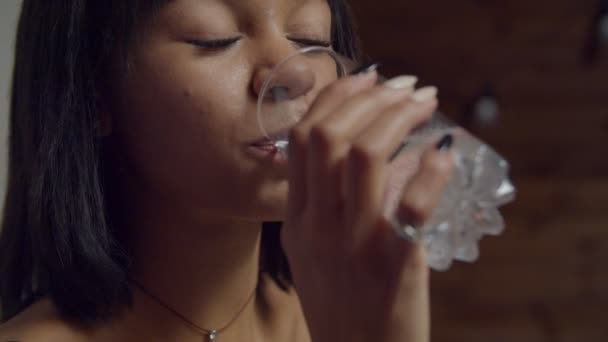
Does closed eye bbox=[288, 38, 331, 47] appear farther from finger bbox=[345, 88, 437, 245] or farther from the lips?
finger bbox=[345, 88, 437, 245]

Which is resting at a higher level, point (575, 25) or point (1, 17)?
point (1, 17)

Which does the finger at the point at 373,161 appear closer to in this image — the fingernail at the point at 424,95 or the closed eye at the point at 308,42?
the fingernail at the point at 424,95

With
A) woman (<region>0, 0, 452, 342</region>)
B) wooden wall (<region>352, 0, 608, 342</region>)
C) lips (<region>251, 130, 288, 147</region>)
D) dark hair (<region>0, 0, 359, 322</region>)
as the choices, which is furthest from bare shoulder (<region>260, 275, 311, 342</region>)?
wooden wall (<region>352, 0, 608, 342</region>)

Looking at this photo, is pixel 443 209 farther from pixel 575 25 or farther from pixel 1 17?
pixel 575 25

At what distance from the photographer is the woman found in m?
0.42

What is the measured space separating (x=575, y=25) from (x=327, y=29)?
114cm

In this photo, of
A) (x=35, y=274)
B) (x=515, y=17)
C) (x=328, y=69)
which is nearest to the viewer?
(x=328, y=69)

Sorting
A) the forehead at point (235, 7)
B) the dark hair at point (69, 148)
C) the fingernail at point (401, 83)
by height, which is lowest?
the dark hair at point (69, 148)

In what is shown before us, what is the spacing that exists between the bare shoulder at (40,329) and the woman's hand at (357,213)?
0.32 m

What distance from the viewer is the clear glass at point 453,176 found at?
472 millimetres

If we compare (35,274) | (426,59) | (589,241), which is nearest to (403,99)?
(35,274)

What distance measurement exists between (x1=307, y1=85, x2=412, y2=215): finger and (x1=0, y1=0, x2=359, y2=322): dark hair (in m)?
0.27

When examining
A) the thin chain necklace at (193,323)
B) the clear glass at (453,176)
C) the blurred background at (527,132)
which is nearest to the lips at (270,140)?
the clear glass at (453,176)

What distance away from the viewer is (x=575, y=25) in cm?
154
